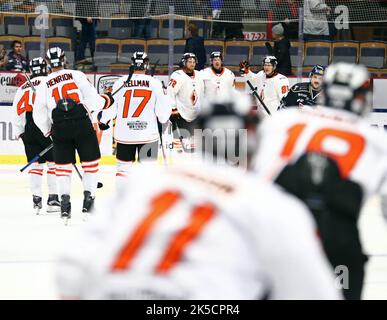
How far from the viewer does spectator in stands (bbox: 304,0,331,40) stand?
13.6m

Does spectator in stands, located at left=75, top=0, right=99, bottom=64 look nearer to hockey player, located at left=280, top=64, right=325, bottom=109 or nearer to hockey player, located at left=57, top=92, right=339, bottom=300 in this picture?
hockey player, located at left=280, top=64, right=325, bottom=109

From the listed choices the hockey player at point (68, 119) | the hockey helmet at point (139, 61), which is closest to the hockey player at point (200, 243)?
the hockey player at point (68, 119)

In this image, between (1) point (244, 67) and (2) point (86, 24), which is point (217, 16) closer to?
(1) point (244, 67)

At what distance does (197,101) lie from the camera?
13422 millimetres

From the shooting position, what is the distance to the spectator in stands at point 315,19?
13648 mm

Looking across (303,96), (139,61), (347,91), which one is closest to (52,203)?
(139,61)

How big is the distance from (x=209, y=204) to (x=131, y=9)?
12203 millimetres

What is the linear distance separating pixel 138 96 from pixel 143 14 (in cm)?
492

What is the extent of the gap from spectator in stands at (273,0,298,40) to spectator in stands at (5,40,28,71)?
10.2ft

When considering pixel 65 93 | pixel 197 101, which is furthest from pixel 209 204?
pixel 197 101

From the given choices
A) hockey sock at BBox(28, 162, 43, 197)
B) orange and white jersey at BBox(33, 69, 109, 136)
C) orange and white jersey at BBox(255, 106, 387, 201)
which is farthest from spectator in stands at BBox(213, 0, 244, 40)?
orange and white jersey at BBox(255, 106, 387, 201)

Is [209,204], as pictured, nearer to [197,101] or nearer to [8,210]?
[8,210]

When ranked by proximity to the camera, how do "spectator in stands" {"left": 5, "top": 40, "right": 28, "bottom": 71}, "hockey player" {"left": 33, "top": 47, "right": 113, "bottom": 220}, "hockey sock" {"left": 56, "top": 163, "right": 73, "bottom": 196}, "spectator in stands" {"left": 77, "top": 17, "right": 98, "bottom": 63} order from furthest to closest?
"spectator in stands" {"left": 77, "top": 17, "right": 98, "bottom": 63} < "spectator in stands" {"left": 5, "top": 40, "right": 28, "bottom": 71} < "hockey sock" {"left": 56, "top": 163, "right": 73, "bottom": 196} < "hockey player" {"left": 33, "top": 47, "right": 113, "bottom": 220}

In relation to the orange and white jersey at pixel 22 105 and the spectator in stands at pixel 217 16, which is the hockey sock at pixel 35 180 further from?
the spectator in stands at pixel 217 16
